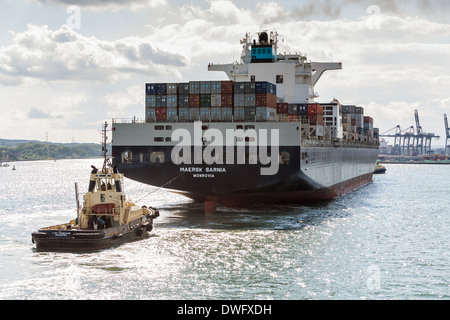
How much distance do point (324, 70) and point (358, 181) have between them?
16147 mm

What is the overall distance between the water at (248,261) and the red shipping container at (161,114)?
6.75 metres

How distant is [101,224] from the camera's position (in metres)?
24.8

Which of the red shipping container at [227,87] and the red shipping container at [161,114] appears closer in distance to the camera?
the red shipping container at [227,87]

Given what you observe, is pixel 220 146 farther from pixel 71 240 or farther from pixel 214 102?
pixel 71 240

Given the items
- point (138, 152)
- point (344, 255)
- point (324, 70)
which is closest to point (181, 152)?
point (138, 152)

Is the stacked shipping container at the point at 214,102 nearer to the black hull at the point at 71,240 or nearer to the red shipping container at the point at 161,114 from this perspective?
the red shipping container at the point at 161,114

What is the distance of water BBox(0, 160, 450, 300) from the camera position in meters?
17.4

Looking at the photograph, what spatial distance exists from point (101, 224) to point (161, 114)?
45.5 ft

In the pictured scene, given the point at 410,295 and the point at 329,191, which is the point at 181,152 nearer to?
the point at 329,191

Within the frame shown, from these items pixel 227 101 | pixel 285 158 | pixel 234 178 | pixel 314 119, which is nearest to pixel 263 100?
pixel 227 101

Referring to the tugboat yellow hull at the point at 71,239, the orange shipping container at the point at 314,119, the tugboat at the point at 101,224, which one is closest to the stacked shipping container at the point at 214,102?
the orange shipping container at the point at 314,119

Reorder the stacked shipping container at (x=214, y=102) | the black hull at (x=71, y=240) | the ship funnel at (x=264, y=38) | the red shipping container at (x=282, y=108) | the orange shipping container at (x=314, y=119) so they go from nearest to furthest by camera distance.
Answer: the black hull at (x=71, y=240)
the stacked shipping container at (x=214, y=102)
the red shipping container at (x=282, y=108)
the orange shipping container at (x=314, y=119)
the ship funnel at (x=264, y=38)

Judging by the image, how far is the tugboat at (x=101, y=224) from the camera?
23328 millimetres

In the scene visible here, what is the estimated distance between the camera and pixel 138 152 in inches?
1439
